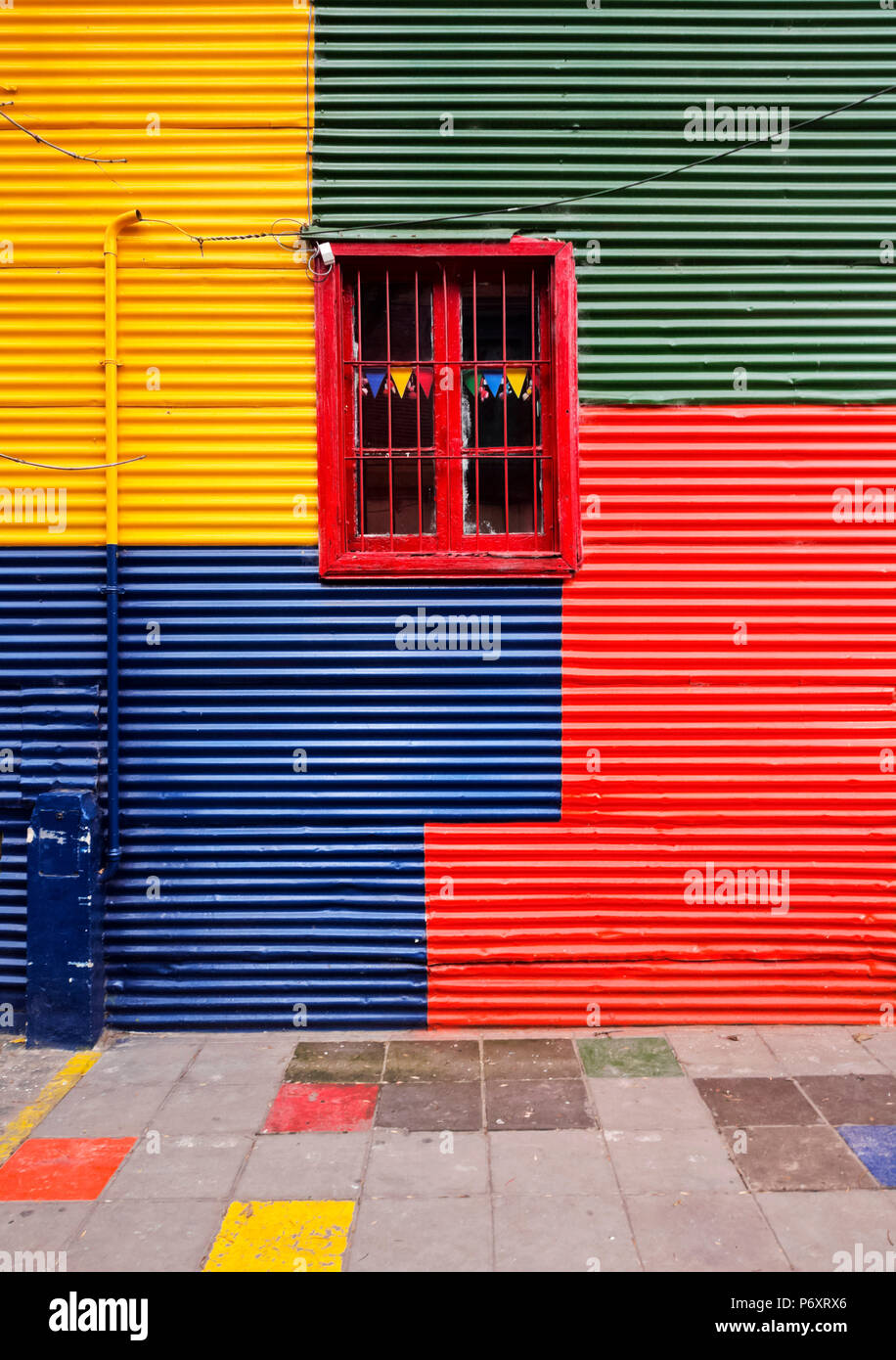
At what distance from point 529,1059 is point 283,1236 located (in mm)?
1976

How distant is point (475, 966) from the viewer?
6.01m

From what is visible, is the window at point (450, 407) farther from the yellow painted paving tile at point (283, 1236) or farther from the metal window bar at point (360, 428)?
the yellow painted paving tile at point (283, 1236)

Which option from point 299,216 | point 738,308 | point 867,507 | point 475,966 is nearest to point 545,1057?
point 475,966

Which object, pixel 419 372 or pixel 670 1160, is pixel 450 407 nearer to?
pixel 419 372

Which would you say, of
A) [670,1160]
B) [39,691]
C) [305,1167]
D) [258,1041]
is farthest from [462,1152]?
[39,691]

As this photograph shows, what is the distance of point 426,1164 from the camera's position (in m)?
4.46

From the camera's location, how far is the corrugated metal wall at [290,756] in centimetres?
602

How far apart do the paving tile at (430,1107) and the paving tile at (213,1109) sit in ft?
2.11

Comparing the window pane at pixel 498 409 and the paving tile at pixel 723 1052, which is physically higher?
the window pane at pixel 498 409

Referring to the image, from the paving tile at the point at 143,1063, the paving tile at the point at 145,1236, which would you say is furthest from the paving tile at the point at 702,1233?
the paving tile at the point at 143,1063

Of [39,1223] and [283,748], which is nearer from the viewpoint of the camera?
[39,1223]

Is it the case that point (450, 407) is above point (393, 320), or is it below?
below

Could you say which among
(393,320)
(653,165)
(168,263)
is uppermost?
(653,165)

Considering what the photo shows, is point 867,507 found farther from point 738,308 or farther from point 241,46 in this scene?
point 241,46
